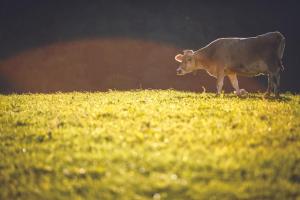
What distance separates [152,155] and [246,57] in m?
10.6

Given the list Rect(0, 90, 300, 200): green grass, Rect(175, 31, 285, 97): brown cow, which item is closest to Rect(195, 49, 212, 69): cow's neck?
Rect(175, 31, 285, 97): brown cow

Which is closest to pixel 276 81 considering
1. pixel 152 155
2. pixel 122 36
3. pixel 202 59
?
pixel 202 59

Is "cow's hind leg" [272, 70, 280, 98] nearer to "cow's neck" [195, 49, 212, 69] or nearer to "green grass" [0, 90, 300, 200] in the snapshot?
"cow's neck" [195, 49, 212, 69]

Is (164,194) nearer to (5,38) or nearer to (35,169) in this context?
(35,169)

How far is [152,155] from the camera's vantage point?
825cm

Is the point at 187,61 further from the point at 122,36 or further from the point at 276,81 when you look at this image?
the point at 122,36

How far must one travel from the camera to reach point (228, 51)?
61.3ft

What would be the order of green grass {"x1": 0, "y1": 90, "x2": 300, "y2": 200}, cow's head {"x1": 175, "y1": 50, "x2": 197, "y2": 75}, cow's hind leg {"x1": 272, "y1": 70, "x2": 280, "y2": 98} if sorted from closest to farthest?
1. green grass {"x1": 0, "y1": 90, "x2": 300, "y2": 200}
2. cow's hind leg {"x1": 272, "y1": 70, "x2": 280, "y2": 98}
3. cow's head {"x1": 175, "y1": 50, "x2": 197, "y2": 75}

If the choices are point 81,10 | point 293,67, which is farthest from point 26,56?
point 293,67

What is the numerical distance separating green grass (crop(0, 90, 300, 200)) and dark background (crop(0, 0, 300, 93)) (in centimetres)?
2727

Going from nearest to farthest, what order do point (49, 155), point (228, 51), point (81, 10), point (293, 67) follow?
point (49, 155)
point (228, 51)
point (293, 67)
point (81, 10)

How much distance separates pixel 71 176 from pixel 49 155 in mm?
1124

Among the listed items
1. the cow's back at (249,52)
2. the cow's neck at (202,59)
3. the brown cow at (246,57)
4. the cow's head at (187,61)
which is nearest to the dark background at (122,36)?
the cow's head at (187,61)

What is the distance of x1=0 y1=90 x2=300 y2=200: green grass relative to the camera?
279 inches
